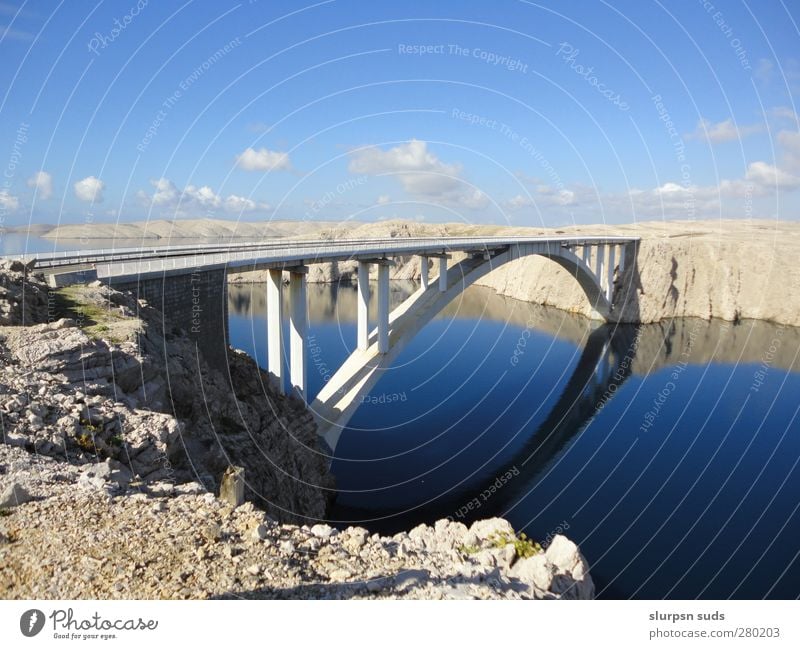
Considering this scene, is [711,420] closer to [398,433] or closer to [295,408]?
[398,433]

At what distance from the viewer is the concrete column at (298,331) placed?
55.0ft

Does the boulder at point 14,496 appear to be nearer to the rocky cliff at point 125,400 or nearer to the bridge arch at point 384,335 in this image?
the rocky cliff at point 125,400

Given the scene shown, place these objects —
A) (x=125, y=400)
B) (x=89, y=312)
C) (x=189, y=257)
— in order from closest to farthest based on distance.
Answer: (x=125, y=400), (x=89, y=312), (x=189, y=257)

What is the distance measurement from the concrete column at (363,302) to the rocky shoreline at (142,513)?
10713mm

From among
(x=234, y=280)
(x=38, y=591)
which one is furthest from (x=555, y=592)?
(x=234, y=280)

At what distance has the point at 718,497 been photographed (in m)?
17.0

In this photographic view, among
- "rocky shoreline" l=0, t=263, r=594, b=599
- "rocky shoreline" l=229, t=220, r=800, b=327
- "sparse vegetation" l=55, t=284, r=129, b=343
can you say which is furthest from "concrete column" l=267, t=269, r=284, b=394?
"rocky shoreline" l=229, t=220, r=800, b=327

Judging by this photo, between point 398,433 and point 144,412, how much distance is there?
15043 millimetres

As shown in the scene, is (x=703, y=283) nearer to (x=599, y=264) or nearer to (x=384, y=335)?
(x=599, y=264)

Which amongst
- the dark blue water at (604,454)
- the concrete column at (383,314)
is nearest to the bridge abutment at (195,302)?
the dark blue water at (604,454)

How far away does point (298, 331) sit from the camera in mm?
17094

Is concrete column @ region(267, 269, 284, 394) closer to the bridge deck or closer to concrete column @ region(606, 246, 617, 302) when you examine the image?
the bridge deck

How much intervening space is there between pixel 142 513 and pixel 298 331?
38.0ft
